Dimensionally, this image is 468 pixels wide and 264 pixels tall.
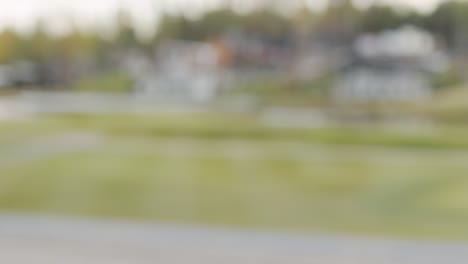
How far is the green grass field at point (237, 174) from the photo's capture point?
295 cm

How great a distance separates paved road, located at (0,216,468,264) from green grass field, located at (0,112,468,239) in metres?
→ 0.14

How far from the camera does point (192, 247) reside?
8.57ft

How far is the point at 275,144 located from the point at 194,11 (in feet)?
2.57

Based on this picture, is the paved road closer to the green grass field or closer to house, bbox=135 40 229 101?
the green grass field

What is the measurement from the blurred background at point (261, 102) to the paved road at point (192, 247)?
14cm

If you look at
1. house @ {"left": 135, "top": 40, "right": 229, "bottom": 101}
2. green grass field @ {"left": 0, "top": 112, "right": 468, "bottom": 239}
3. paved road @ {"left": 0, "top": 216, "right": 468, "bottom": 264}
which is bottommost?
paved road @ {"left": 0, "top": 216, "right": 468, "bottom": 264}

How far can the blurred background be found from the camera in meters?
2.90

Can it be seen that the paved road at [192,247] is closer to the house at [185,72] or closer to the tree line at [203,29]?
the house at [185,72]

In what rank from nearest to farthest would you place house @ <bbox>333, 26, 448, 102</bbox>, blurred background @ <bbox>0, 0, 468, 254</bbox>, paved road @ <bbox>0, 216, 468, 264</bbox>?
paved road @ <bbox>0, 216, 468, 264</bbox> → house @ <bbox>333, 26, 448, 102</bbox> → blurred background @ <bbox>0, 0, 468, 254</bbox>

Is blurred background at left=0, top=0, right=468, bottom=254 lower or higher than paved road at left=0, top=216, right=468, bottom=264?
higher

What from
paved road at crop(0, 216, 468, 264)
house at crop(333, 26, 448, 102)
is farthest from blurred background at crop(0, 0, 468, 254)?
paved road at crop(0, 216, 468, 264)

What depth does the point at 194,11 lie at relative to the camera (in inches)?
130

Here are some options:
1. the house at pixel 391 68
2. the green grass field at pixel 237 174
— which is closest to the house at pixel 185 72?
the green grass field at pixel 237 174

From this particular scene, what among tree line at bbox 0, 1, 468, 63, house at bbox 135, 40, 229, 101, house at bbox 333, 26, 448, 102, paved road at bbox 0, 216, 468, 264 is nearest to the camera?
paved road at bbox 0, 216, 468, 264
